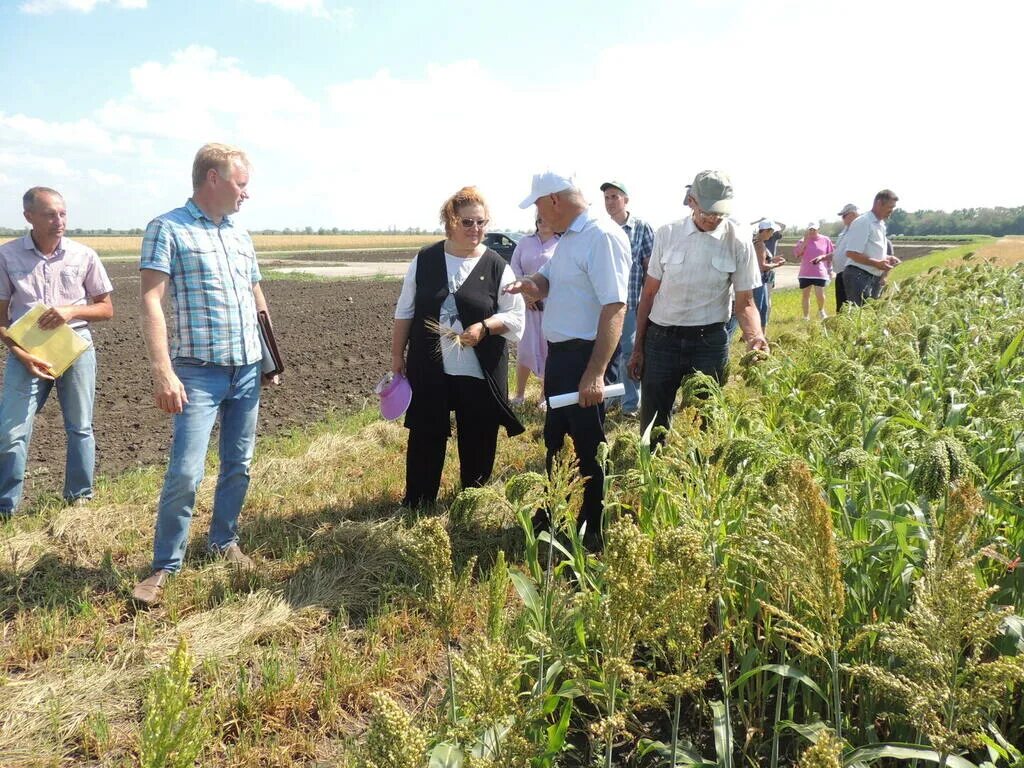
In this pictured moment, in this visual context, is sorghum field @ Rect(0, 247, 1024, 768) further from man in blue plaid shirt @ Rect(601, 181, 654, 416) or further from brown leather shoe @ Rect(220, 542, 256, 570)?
man in blue plaid shirt @ Rect(601, 181, 654, 416)

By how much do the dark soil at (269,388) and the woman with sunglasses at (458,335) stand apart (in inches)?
109

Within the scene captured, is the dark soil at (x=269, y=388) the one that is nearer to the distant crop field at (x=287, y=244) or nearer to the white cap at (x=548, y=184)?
the white cap at (x=548, y=184)

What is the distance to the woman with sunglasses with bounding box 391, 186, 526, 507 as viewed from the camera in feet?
13.8

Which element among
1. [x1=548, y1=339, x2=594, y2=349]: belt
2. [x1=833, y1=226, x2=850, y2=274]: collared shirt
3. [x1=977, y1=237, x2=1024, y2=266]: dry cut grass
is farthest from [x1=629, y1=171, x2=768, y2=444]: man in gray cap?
[x1=977, y1=237, x2=1024, y2=266]: dry cut grass

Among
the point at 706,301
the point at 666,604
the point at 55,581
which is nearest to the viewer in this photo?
the point at 666,604

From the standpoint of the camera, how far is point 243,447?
3.82 metres

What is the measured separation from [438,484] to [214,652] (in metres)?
1.84

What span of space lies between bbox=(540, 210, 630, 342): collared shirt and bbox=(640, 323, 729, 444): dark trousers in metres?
0.63

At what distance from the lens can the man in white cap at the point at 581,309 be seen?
3689 mm

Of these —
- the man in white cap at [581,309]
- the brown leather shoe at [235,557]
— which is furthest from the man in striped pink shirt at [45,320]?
the man in white cap at [581,309]

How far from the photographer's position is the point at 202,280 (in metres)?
3.47

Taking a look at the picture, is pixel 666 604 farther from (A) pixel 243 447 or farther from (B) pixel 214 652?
(A) pixel 243 447

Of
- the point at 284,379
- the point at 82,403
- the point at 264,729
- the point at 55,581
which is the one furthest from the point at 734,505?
the point at 284,379

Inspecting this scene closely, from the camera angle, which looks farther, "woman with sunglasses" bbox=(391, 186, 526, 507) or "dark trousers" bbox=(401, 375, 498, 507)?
"dark trousers" bbox=(401, 375, 498, 507)
